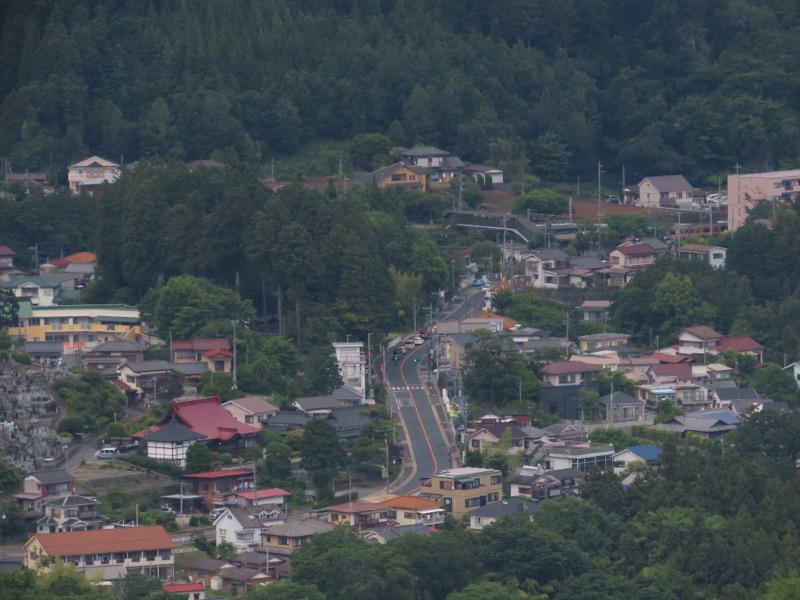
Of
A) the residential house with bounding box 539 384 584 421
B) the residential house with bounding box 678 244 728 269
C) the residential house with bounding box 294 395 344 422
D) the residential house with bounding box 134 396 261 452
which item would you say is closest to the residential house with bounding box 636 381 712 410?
the residential house with bounding box 539 384 584 421

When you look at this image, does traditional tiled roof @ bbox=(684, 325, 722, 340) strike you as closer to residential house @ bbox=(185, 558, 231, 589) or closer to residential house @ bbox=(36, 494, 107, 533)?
residential house @ bbox=(185, 558, 231, 589)

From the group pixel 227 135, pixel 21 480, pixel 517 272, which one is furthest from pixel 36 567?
pixel 227 135

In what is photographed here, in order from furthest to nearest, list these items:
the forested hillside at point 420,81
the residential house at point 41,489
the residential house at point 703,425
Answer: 1. the forested hillside at point 420,81
2. the residential house at point 703,425
3. the residential house at point 41,489

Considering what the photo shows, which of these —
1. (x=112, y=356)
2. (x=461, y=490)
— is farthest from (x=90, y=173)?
(x=461, y=490)

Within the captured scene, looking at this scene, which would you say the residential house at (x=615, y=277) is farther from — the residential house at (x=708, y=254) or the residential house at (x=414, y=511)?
the residential house at (x=414, y=511)

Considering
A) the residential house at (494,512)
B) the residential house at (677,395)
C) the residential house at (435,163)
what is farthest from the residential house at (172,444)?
the residential house at (435,163)

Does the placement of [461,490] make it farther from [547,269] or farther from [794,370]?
[547,269]
